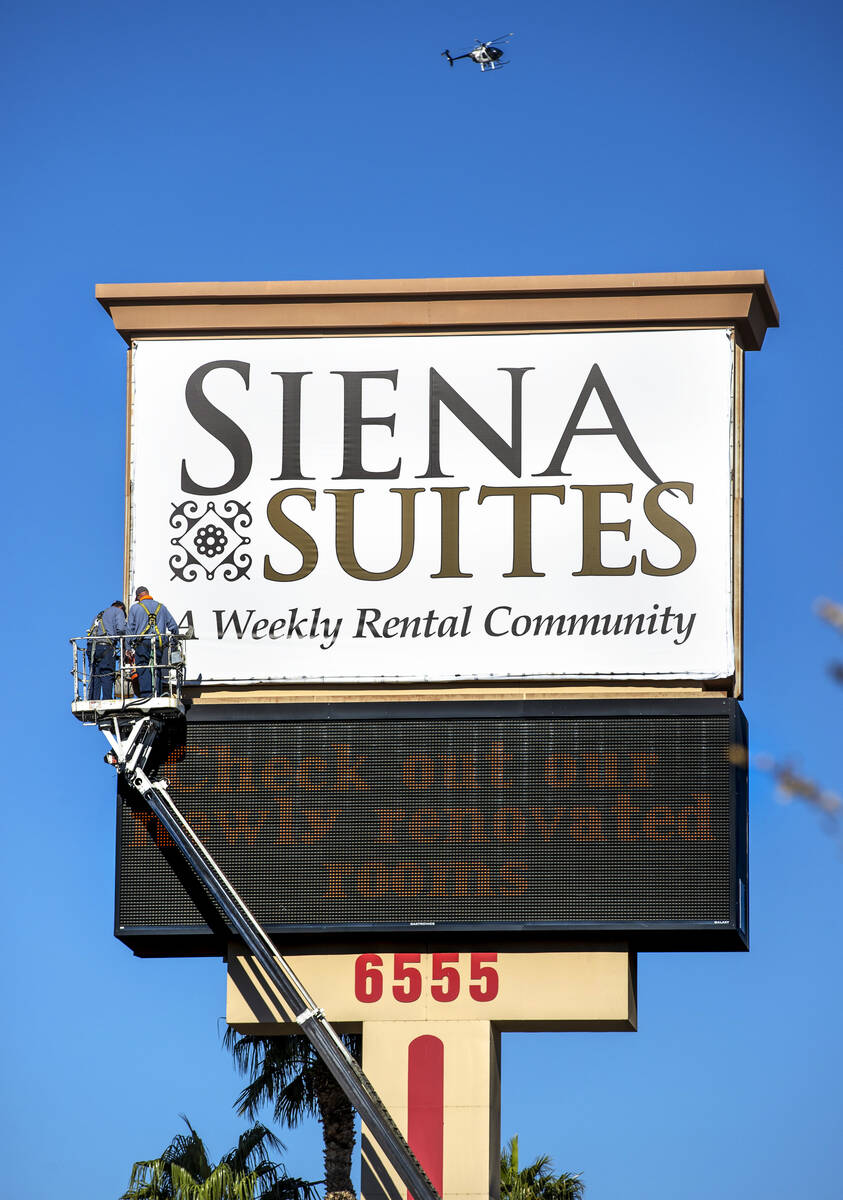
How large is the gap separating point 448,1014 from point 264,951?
2065 mm

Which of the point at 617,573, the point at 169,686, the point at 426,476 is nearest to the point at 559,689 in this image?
the point at 617,573

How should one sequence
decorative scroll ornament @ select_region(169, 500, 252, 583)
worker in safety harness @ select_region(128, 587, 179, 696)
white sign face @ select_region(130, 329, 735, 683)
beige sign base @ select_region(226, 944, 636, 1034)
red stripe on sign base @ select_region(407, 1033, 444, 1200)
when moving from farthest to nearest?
decorative scroll ornament @ select_region(169, 500, 252, 583) < white sign face @ select_region(130, 329, 735, 683) < worker in safety harness @ select_region(128, 587, 179, 696) < beige sign base @ select_region(226, 944, 636, 1034) < red stripe on sign base @ select_region(407, 1033, 444, 1200)

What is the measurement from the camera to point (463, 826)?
20359 mm

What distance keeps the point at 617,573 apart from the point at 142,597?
16.8 feet

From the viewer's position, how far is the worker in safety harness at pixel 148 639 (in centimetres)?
2103

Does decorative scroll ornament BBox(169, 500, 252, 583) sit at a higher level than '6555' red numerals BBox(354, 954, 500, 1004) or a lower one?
higher

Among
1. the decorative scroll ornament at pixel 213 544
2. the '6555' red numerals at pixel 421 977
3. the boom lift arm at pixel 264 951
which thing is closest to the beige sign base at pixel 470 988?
the '6555' red numerals at pixel 421 977

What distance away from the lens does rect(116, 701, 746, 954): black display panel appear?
20.2 meters

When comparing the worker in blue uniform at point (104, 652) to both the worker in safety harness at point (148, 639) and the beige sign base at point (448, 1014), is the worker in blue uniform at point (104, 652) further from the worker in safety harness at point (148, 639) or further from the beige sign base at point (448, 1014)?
the beige sign base at point (448, 1014)

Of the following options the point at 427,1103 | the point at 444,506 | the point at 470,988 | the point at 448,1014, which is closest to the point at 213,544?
the point at 444,506

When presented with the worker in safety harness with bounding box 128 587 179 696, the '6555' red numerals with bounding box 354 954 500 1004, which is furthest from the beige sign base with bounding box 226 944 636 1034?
the worker in safety harness with bounding box 128 587 179 696

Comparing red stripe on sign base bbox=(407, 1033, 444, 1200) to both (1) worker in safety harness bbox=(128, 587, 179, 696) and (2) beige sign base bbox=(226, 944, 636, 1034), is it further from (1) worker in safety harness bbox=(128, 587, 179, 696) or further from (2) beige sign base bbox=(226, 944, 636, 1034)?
(1) worker in safety harness bbox=(128, 587, 179, 696)

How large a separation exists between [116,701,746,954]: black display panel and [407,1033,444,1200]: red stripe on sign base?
124 centimetres

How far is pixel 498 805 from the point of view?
66.9 feet
